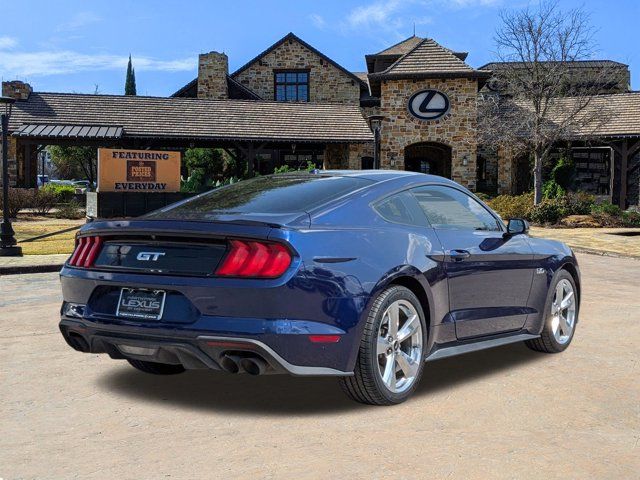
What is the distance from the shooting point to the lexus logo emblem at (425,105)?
35.3m

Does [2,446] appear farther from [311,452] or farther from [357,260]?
[357,260]

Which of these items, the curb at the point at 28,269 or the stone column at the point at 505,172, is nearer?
the curb at the point at 28,269

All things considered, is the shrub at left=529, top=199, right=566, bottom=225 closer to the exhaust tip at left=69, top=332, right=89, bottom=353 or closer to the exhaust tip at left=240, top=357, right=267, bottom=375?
the exhaust tip at left=69, top=332, right=89, bottom=353

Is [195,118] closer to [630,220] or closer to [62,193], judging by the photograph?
[62,193]

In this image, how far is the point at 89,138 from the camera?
32219 millimetres

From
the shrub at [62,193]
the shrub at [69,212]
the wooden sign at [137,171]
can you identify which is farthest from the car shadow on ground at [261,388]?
the shrub at [62,193]

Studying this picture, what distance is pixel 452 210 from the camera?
18.1ft

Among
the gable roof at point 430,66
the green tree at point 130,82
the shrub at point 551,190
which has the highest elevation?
the green tree at point 130,82

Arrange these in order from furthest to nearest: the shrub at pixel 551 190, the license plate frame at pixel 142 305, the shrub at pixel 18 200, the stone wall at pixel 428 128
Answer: the stone wall at pixel 428 128, the shrub at pixel 551 190, the shrub at pixel 18 200, the license plate frame at pixel 142 305

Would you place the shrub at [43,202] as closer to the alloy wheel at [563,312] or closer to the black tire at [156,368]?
the black tire at [156,368]

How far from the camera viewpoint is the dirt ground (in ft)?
11.5

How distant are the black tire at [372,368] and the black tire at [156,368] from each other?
148cm

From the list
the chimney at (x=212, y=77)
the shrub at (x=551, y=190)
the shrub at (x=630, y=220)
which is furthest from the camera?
the chimney at (x=212, y=77)

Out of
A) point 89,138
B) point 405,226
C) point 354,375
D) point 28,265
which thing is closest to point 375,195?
point 405,226
